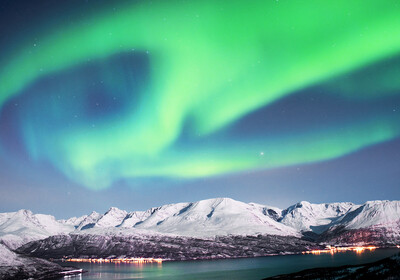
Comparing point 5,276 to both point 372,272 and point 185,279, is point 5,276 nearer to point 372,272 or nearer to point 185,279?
point 185,279

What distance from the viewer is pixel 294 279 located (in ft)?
448

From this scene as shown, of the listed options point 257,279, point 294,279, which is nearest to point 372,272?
point 294,279

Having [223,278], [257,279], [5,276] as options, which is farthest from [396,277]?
[5,276]

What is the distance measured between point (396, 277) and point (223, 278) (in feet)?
394

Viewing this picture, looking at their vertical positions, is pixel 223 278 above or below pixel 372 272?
below

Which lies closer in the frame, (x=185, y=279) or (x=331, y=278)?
(x=331, y=278)

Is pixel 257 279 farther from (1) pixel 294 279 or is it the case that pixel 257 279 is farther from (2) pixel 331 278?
(2) pixel 331 278

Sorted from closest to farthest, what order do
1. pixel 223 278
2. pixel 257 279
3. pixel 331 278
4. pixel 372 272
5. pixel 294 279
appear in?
pixel 372 272, pixel 331 278, pixel 294 279, pixel 257 279, pixel 223 278

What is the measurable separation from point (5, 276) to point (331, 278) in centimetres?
17965

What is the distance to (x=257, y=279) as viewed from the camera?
592 feet

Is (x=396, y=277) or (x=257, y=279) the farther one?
(x=257, y=279)

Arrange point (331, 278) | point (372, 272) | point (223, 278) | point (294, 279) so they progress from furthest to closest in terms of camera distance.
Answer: point (223, 278) → point (294, 279) → point (331, 278) → point (372, 272)

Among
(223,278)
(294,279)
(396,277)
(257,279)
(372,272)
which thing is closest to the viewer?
(396,277)

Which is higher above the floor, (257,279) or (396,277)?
(396,277)
